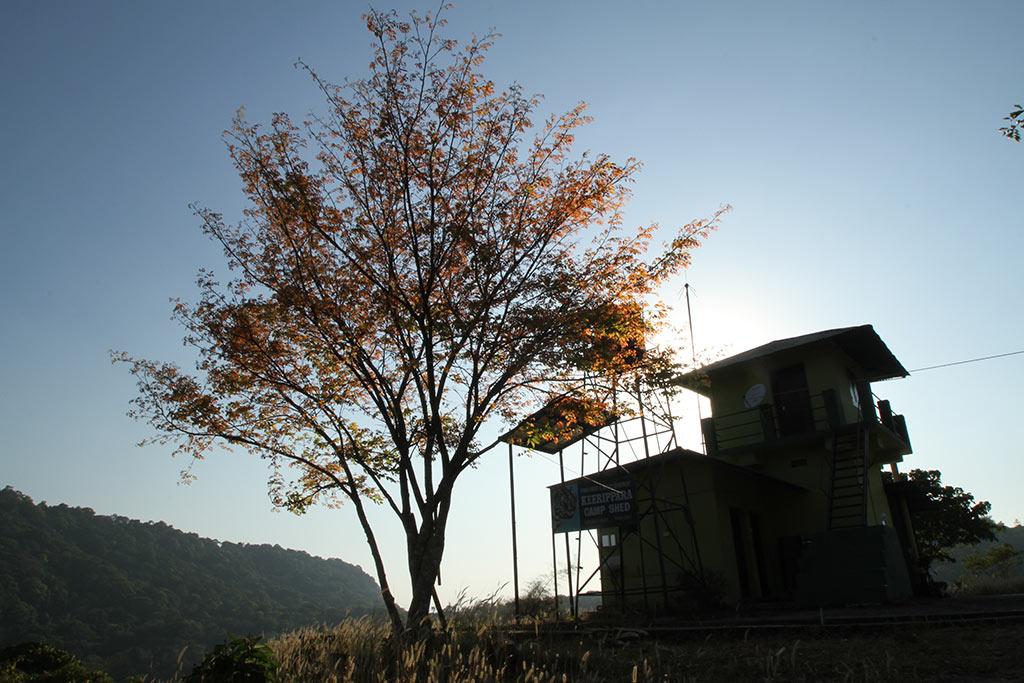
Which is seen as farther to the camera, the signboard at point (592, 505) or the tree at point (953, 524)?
the tree at point (953, 524)

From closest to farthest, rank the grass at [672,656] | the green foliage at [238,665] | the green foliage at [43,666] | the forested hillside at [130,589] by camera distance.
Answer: the green foliage at [238,665] < the grass at [672,656] < the green foliage at [43,666] < the forested hillside at [130,589]

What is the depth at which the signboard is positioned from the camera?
17.7 m

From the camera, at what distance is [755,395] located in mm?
22172

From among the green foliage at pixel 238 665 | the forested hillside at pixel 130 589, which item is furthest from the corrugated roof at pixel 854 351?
the forested hillside at pixel 130 589

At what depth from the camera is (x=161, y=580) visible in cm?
7081

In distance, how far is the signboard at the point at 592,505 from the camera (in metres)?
17.7

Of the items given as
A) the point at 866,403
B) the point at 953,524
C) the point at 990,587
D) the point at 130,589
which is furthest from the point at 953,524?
the point at 130,589

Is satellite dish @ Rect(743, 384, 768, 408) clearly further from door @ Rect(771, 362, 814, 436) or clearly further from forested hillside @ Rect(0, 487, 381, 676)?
forested hillside @ Rect(0, 487, 381, 676)

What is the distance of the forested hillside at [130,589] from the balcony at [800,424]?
110 feet

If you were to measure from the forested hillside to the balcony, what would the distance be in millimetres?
33495

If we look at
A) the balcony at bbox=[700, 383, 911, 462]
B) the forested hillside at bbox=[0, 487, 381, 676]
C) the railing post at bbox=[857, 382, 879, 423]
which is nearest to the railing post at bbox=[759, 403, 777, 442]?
the balcony at bbox=[700, 383, 911, 462]

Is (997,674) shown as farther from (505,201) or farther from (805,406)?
(805,406)

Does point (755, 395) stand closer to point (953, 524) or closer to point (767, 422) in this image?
point (767, 422)

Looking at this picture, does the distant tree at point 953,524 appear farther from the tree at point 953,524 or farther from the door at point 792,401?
the door at point 792,401
